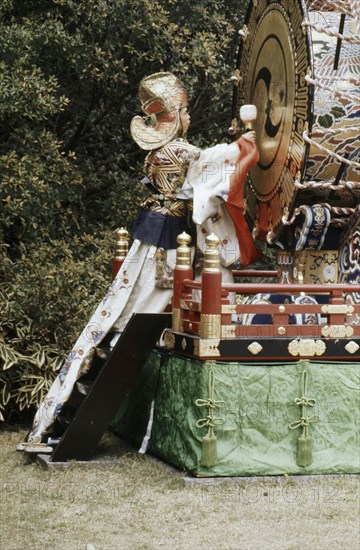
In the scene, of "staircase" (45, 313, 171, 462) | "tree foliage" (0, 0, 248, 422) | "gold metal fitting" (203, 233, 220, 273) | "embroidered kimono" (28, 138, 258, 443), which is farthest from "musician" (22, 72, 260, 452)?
"tree foliage" (0, 0, 248, 422)

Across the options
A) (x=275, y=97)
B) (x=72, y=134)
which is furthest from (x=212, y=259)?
(x=72, y=134)

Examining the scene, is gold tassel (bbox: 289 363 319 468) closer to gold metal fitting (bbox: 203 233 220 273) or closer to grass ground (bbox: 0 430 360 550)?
grass ground (bbox: 0 430 360 550)

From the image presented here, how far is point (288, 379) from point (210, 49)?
4280 millimetres

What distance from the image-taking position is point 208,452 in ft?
18.8

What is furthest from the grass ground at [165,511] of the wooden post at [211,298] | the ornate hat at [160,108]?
the ornate hat at [160,108]

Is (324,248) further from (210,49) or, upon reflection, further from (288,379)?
(210,49)

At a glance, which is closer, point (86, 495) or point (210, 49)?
point (86, 495)

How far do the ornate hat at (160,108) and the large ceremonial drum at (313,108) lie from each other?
2.40 feet

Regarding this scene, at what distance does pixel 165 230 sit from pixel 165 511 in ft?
6.68

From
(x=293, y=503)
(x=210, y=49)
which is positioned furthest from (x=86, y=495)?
(x=210, y=49)

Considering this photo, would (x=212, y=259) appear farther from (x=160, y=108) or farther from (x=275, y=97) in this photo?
(x=275, y=97)

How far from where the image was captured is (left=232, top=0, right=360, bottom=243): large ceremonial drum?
253 inches

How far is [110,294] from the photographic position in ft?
22.1

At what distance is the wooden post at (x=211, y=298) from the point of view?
5824mm
